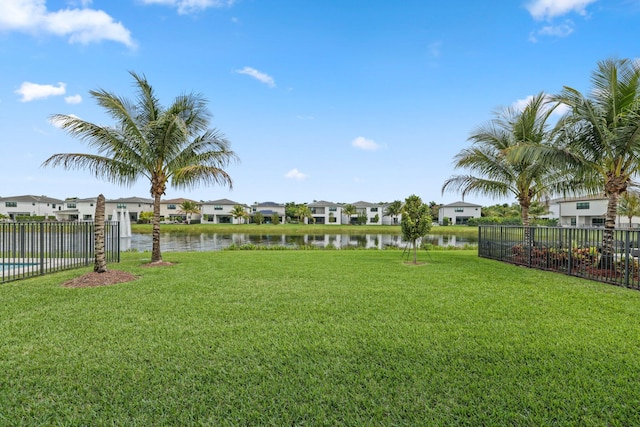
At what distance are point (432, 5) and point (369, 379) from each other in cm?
1483

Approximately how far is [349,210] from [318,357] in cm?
6284

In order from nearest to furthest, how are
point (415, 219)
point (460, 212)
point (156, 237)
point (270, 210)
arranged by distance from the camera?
point (415, 219) < point (156, 237) < point (460, 212) < point (270, 210)

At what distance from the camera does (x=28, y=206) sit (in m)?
58.9

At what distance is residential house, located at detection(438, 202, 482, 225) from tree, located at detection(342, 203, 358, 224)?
17.6m

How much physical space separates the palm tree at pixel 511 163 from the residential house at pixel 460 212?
50.4 meters

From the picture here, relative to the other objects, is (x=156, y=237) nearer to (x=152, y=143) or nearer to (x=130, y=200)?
(x=152, y=143)

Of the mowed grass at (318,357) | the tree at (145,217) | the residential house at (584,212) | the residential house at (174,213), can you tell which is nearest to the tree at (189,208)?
the residential house at (174,213)

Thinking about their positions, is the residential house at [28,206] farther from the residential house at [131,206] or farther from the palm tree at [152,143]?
the palm tree at [152,143]

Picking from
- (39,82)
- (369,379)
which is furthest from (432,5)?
(39,82)

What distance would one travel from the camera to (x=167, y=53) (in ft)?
43.3

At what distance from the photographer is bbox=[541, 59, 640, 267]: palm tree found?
28.1ft

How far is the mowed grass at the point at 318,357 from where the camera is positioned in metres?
2.69

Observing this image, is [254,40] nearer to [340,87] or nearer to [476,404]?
[340,87]

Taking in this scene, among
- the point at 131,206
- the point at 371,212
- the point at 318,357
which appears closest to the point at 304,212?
the point at 371,212
